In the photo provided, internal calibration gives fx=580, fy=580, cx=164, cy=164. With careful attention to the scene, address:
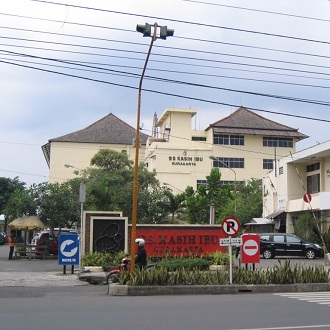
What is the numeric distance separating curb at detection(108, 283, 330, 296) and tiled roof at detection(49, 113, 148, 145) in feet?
230

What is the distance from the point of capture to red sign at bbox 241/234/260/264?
18.4m

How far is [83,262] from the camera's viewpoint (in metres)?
23.5

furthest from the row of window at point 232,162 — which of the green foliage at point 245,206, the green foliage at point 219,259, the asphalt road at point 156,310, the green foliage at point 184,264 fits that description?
the asphalt road at point 156,310

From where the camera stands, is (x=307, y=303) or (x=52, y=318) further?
(x=307, y=303)

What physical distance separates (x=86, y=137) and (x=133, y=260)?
72.0 m

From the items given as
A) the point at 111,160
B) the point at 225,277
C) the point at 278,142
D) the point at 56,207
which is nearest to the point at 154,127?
the point at 278,142

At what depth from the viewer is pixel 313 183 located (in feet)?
144

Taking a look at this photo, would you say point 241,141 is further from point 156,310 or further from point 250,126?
point 156,310

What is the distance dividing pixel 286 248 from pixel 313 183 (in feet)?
38.4

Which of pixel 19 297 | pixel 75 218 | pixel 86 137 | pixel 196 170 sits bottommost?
pixel 19 297

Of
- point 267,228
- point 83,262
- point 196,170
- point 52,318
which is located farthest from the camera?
point 196,170

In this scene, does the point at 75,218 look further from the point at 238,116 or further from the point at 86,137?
the point at 86,137

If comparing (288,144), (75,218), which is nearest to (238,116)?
(288,144)

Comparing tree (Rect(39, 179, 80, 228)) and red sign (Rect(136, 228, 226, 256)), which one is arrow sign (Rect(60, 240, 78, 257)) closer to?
red sign (Rect(136, 228, 226, 256))
